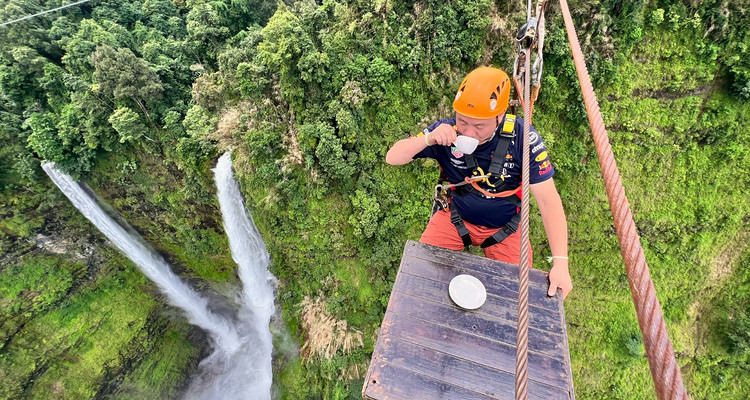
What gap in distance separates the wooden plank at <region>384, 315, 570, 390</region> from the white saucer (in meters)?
0.27

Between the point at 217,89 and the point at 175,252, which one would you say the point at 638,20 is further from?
the point at 175,252

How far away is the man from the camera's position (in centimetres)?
304

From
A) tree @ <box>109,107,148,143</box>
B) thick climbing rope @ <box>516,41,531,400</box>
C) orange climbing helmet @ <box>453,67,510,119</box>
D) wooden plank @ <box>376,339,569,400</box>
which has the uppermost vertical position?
orange climbing helmet @ <box>453,67,510,119</box>

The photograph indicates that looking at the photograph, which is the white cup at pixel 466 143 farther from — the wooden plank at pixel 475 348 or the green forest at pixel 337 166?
the green forest at pixel 337 166

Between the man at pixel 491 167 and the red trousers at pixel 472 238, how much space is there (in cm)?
1

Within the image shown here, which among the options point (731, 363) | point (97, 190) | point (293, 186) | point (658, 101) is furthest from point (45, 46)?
point (731, 363)

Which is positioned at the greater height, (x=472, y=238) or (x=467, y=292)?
(x=467, y=292)

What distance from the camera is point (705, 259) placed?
10.3m

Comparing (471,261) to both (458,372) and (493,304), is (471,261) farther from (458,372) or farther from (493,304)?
(458,372)

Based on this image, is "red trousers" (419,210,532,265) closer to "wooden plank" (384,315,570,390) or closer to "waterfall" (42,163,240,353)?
"wooden plank" (384,315,570,390)

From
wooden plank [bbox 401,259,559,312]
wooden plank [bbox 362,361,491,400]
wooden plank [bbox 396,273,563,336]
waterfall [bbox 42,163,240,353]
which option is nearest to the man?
wooden plank [bbox 401,259,559,312]

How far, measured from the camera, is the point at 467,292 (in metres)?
3.00

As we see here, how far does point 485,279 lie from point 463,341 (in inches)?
26.8

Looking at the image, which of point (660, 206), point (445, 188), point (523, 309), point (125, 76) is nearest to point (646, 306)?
point (523, 309)
